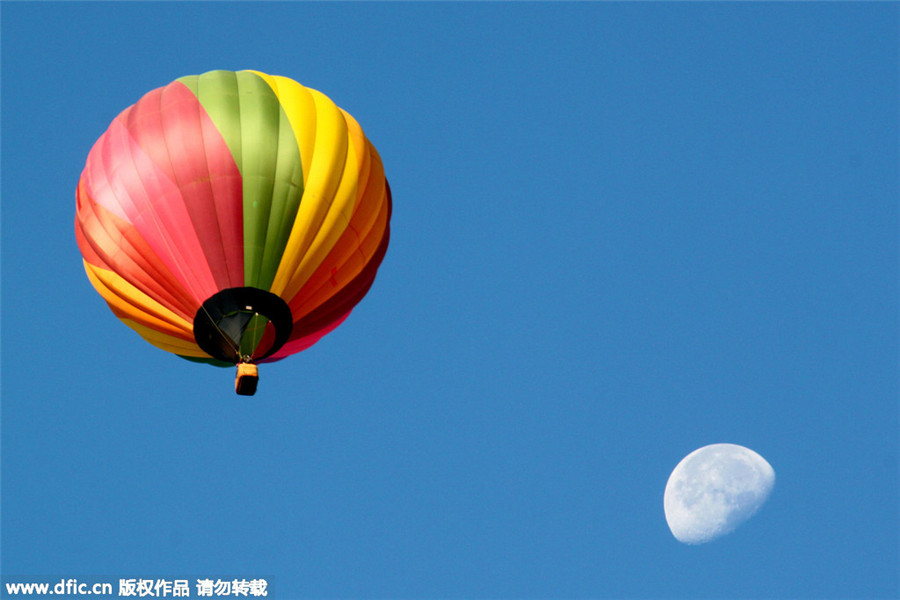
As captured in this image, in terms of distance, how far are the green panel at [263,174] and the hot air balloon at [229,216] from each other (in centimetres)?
1

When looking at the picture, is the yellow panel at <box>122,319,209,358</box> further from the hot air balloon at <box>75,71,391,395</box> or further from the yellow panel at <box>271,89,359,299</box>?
the yellow panel at <box>271,89,359,299</box>

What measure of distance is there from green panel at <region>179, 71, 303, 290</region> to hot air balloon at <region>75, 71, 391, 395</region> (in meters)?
0.01

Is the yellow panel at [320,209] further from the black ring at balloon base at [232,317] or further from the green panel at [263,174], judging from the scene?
the black ring at balloon base at [232,317]

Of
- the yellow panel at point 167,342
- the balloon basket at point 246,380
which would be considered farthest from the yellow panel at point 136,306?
the balloon basket at point 246,380

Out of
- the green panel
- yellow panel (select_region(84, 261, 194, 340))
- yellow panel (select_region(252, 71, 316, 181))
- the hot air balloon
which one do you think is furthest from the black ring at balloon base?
yellow panel (select_region(252, 71, 316, 181))

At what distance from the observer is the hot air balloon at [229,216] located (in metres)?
29.5

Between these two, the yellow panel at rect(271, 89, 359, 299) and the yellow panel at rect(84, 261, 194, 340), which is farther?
the yellow panel at rect(84, 261, 194, 340)

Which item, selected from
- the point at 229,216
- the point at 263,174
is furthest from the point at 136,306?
the point at 263,174

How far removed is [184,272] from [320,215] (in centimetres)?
208

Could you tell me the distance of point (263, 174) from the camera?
29.5m

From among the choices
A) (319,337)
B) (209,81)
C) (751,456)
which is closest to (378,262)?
(319,337)

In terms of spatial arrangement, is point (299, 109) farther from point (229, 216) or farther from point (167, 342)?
point (167, 342)

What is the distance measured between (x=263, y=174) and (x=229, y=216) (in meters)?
0.77

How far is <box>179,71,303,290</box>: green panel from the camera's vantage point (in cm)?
2945
